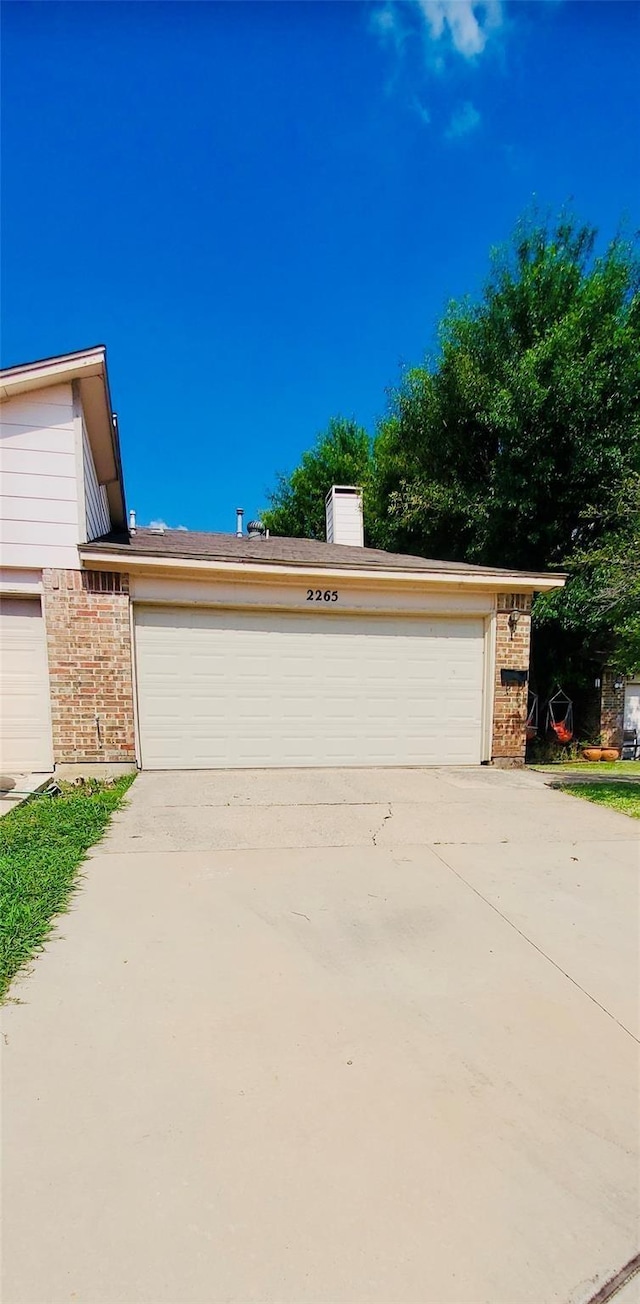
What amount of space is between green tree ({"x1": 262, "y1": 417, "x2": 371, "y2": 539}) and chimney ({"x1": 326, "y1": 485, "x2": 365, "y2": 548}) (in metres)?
8.95

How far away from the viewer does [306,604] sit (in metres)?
7.25

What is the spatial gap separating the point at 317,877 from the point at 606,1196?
2.28m

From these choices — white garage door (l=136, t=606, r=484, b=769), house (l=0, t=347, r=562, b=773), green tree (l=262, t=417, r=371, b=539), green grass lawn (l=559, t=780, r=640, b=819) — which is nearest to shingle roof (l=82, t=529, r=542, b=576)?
house (l=0, t=347, r=562, b=773)

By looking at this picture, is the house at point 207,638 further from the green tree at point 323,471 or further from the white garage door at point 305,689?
the green tree at point 323,471

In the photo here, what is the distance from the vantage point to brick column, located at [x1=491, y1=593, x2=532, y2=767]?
7801mm

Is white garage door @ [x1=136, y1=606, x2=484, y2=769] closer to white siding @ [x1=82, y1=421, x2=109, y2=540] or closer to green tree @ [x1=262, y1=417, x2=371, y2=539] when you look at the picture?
white siding @ [x1=82, y1=421, x2=109, y2=540]

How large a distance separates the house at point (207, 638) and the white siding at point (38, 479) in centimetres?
2

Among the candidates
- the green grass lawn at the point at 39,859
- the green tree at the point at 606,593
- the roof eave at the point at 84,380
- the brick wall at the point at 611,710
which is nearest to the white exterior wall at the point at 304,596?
the green tree at the point at 606,593

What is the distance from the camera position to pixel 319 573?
277 inches

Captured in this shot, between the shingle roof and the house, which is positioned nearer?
the house

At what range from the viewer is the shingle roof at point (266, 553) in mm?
6539

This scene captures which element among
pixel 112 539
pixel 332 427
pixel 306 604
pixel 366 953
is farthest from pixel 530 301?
pixel 366 953

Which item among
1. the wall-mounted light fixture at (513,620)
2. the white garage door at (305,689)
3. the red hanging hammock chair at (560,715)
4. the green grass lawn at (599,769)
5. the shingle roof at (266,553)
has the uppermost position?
the shingle roof at (266,553)

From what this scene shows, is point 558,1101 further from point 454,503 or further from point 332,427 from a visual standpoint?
point 332,427
